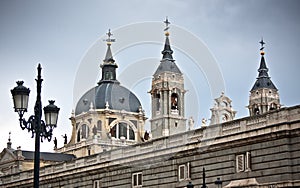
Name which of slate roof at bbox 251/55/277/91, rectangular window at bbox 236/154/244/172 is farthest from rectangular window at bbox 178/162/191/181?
slate roof at bbox 251/55/277/91

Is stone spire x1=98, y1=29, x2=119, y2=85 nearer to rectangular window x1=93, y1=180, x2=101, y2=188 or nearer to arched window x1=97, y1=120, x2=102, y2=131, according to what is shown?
arched window x1=97, y1=120, x2=102, y2=131

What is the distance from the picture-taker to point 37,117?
20719mm

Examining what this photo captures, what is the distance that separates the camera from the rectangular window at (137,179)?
148 feet

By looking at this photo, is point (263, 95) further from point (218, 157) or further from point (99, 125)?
point (218, 157)

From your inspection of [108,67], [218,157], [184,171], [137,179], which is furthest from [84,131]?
[218,157]

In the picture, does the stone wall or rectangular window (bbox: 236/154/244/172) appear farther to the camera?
rectangular window (bbox: 236/154/244/172)

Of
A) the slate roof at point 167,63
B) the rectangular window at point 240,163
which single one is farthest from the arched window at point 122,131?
the rectangular window at point 240,163

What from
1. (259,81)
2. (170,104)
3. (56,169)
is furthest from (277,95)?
(56,169)

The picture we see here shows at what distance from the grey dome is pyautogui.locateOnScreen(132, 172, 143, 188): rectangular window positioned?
1990 inches

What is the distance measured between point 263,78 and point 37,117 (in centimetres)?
7549

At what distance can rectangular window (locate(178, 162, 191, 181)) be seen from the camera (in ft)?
133

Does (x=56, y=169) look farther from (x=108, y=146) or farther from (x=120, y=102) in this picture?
(x=120, y=102)

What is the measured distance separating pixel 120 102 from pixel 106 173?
49.0 meters

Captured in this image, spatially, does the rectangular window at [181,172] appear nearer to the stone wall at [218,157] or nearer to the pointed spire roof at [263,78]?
the stone wall at [218,157]
